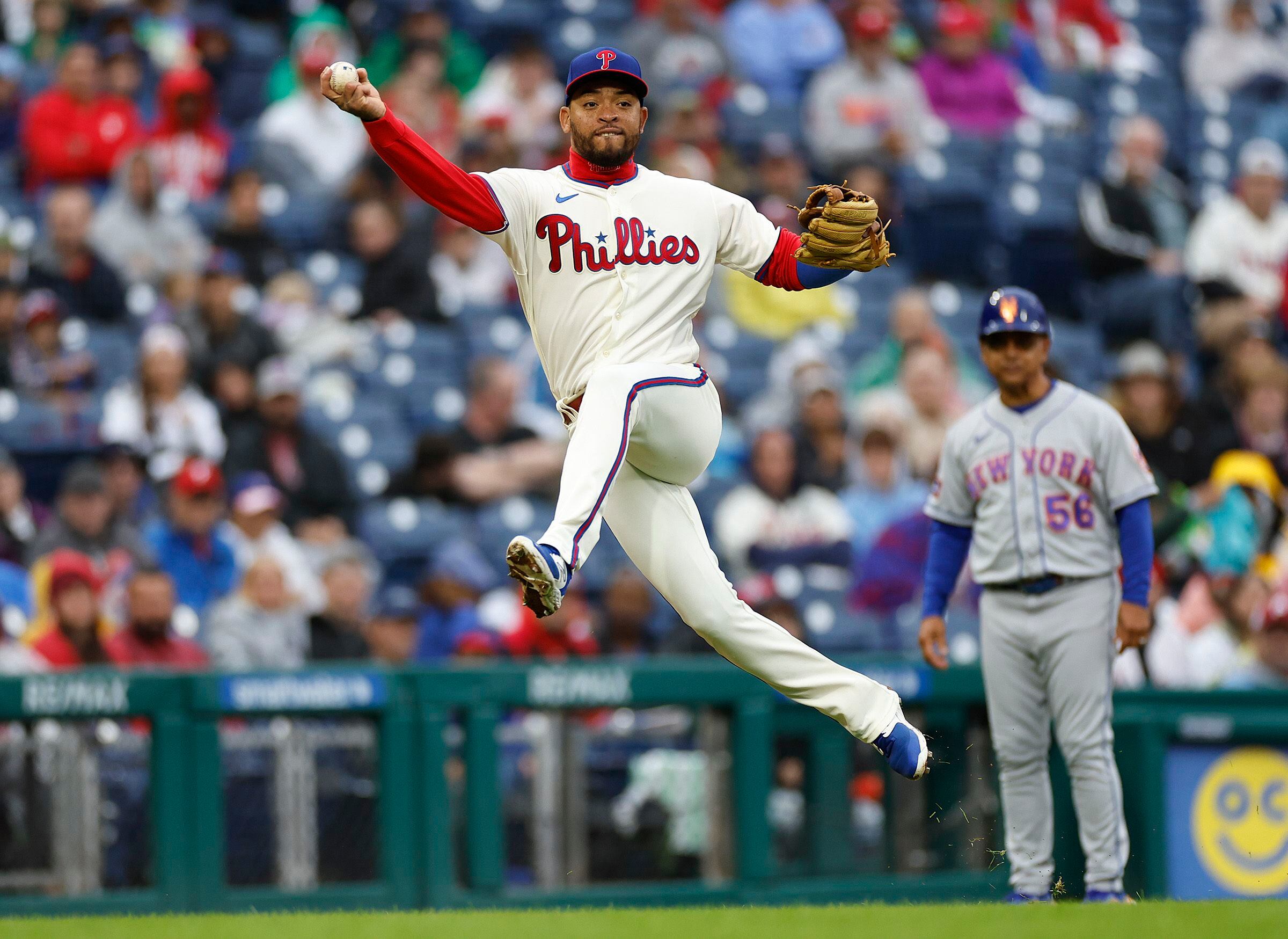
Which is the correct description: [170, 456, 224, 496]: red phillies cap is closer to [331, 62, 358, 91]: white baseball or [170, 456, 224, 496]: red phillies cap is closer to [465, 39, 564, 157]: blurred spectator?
[465, 39, 564, 157]: blurred spectator

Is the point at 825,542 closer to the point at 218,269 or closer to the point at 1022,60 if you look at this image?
the point at 218,269

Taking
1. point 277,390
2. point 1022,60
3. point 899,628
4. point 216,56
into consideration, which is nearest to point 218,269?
point 277,390

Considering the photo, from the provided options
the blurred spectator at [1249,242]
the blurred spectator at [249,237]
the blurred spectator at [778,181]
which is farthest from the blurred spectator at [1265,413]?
the blurred spectator at [249,237]

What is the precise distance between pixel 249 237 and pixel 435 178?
216 inches

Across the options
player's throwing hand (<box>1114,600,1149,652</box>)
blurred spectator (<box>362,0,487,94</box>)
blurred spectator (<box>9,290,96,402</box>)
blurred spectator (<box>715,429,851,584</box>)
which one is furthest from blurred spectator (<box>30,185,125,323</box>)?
player's throwing hand (<box>1114,600,1149,652</box>)

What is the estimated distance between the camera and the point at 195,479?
773 cm

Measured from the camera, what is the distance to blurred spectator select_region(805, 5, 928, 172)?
10.2 meters

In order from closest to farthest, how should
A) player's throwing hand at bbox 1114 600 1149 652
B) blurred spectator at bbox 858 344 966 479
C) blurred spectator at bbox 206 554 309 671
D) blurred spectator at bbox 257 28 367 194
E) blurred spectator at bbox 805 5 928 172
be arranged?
1. player's throwing hand at bbox 1114 600 1149 652
2. blurred spectator at bbox 206 554 309 671
3. blurred spectator at bbox 858 344 966 479
4. blurred spectator at bbox 257 28 367 194
5. blurred spectator at bbox 805 5 928 172

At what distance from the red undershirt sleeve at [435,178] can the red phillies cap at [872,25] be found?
22.4ft

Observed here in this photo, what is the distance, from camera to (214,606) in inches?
290

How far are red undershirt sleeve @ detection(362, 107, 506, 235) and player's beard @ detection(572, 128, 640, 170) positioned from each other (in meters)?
0.31

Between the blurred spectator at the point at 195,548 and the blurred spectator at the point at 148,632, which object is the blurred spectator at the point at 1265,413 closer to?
the blurred spectator at the point at 195,548

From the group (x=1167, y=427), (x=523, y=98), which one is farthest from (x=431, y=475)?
(x=1167, y=427)

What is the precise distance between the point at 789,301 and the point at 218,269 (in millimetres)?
3078
